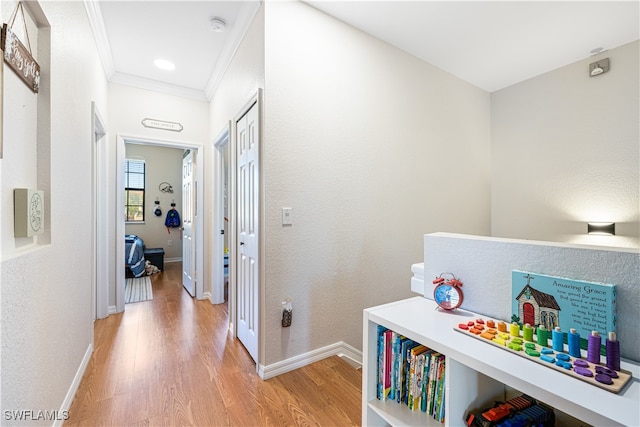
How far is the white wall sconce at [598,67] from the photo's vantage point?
8.95 feet

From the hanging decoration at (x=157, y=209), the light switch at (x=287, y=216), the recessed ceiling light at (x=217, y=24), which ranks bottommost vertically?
the light switch at (x=287, y=216)

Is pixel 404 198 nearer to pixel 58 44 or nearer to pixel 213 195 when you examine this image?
pixel 213 195

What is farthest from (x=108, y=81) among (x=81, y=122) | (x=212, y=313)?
(x=212, y=313)

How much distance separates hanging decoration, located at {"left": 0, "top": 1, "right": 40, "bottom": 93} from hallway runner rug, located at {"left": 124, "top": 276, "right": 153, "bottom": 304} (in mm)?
2980

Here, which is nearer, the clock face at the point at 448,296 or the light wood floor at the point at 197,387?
the clock face at the point at 448,296

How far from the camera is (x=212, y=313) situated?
3.11 meters

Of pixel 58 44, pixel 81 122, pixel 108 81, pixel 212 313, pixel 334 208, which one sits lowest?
pixel 212 313

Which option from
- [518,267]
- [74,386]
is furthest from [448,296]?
[74,386]

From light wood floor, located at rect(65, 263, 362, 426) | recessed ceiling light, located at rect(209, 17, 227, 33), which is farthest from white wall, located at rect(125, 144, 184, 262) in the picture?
recessed ceiling light, located at rect(209, 17, 227, 33)

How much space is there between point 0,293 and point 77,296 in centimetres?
111

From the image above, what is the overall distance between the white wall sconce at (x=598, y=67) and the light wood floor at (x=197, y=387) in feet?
11.8

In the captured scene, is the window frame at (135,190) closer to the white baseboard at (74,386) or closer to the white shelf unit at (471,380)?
the white baseboard at (74,386)

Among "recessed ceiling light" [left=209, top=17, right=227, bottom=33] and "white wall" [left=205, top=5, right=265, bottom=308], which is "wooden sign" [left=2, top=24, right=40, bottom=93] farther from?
"recessed ceiling light" [left=209, top=17, right=227, bottom=33]

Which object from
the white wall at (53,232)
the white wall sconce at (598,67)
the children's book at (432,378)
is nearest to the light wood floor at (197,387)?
the white wall at (53,232)
